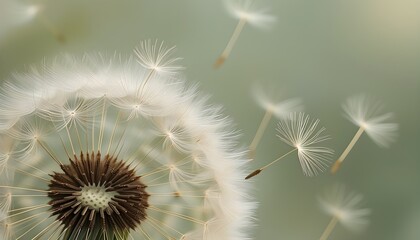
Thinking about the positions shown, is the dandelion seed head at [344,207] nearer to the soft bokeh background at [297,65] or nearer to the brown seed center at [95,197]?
the soft bokeh background at [297,65]

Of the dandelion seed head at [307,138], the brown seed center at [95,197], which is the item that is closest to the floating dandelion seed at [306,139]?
the dandelion seed head at [307,138]

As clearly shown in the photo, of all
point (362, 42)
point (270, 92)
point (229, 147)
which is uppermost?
point (362, 42)

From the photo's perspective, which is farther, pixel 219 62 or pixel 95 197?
pixel 219 62

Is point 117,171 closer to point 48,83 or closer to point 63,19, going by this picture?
point 48,83

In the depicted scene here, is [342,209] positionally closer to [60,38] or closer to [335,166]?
[335,166]

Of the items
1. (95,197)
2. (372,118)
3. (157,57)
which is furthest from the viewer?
(372,118)

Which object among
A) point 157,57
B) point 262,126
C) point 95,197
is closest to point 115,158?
point 95,197

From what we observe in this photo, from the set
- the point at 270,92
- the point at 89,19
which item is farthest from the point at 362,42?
the point at 89,19
